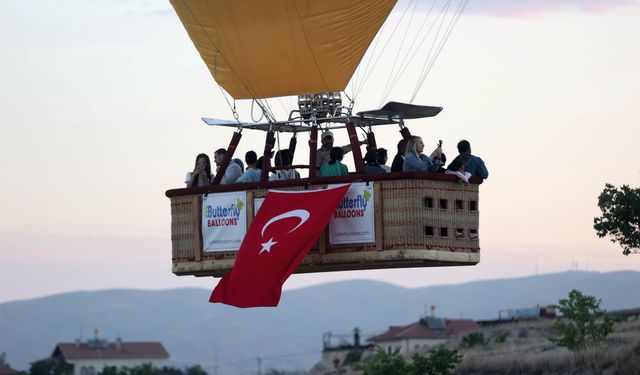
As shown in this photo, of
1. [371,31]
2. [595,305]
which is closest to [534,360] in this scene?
[595,305]

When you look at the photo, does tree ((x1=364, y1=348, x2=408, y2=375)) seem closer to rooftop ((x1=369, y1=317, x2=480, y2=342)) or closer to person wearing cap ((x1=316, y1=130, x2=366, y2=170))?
person wearing cap ((x1=316, y1=130, x2=366, y2=170))

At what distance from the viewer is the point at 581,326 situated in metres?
55.3

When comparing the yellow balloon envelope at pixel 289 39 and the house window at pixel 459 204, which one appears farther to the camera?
the yellow balloon envelope at pixel 289 39

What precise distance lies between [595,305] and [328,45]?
33.7m

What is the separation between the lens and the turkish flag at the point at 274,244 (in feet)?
73.6

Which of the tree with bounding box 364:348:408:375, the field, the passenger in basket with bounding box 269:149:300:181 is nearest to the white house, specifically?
the field

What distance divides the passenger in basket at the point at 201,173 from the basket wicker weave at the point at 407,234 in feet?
0.83

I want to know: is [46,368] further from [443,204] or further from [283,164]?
[443,204]

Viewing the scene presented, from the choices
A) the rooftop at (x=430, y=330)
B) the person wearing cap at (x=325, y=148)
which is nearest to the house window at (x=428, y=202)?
the person wearing cap at (x=325, y=148)

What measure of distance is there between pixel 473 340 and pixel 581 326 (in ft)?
79.8

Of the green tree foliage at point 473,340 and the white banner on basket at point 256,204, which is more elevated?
the white banner on basket at point 256,204

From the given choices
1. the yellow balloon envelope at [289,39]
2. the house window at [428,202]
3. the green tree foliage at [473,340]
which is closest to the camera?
the house window at [428,202]

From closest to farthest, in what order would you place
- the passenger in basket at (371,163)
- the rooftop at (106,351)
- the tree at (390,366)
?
the passenger in basket at (371,163)
the tree at (390,366)
the rooftop at (106,351)

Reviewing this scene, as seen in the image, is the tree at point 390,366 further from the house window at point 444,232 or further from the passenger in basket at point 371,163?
the house window at point 444,232
